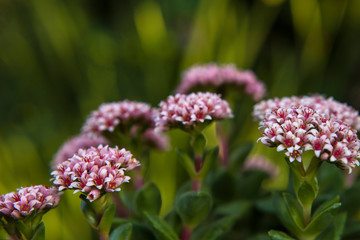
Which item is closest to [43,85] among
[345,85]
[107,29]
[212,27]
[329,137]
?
[107,29]

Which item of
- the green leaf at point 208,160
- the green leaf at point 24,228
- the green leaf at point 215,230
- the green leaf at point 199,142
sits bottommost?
the green leaf at point 215,230

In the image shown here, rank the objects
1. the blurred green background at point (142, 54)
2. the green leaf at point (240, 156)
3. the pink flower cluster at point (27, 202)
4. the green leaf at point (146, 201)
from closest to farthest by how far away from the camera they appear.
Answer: the pink flower cluster at point (27, 202)
the green leaf at point (146, 201)
the green leaf at point (240, 156)
the blurred green background at point (142, 54)

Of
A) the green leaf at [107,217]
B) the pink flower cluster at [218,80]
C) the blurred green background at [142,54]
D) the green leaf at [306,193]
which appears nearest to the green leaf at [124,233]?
the green leaf at [107,217]

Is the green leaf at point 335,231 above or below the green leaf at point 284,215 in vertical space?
below

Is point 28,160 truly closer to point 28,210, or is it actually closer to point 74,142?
point 74,142

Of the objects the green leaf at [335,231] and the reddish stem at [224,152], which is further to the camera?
the reddish stem at [224,152]

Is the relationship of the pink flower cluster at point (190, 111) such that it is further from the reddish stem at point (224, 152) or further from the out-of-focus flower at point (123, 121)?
the reddish stem at point (224, 152)

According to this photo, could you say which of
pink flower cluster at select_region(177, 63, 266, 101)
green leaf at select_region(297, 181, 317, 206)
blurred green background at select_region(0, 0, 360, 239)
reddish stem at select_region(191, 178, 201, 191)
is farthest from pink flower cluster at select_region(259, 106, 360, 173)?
blurred green background at select_region(0, 0, 360, 239)
